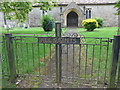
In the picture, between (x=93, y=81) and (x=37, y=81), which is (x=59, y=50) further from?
(x=93, y=81)

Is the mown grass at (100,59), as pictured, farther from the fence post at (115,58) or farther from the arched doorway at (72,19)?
the arched doorway at (72,19)

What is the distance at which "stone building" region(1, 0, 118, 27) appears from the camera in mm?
18609

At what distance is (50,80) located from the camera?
2.74m

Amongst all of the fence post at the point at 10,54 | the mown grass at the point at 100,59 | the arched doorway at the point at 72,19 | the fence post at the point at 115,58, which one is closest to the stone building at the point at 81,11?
the arched doorway at the point at 72,19

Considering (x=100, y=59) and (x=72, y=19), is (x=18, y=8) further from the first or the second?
(x=72, y=19)

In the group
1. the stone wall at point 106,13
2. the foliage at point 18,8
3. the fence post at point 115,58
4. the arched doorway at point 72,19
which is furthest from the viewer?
the arched doorway at point 72,19

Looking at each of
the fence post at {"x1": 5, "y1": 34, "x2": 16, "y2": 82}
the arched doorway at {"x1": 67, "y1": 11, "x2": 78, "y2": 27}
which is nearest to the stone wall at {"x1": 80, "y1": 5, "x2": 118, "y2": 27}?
the arched doorway at {"x1": 67, "y1": 11, "x2": 78, "y2": 27}

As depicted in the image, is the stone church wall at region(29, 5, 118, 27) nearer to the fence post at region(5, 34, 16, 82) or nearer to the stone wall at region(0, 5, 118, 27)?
the stone wall at region(0, 5, 118, 27)

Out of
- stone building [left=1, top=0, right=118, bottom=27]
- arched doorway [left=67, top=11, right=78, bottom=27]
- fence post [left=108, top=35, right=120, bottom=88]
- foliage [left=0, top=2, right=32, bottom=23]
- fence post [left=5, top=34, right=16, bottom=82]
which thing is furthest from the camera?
arched doorway [left=67, top=11, right=78, bottom=27]

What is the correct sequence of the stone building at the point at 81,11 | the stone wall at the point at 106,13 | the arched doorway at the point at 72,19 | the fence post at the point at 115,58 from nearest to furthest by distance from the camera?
the fence post at the point at 115,58
the stone building at the point at 81,11
the stone wall at the point at 106,13
the arched doorway at the point at 72,19

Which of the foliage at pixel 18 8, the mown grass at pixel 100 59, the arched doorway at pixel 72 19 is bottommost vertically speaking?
the mown grass at pixel 100 59

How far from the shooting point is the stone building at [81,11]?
18.6 meters

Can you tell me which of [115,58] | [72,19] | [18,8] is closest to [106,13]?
[72,19]

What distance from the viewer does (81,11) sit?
60.7ft
